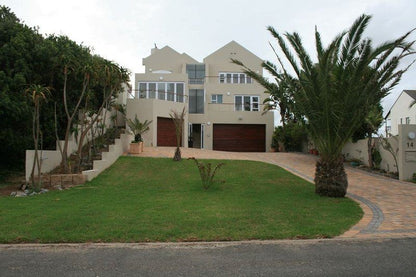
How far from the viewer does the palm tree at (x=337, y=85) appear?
9062mm

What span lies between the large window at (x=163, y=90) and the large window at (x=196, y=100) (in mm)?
2105

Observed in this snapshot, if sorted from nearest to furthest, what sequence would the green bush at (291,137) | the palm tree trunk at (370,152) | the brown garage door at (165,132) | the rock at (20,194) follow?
the rock at (20,194)
the palm tree trunk at (370,152)
the brown garage door at (165,132)
the green bush at (291,137)

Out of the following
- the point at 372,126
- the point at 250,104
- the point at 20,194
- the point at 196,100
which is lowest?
the point at 20,194

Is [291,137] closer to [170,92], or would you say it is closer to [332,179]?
[170,92]

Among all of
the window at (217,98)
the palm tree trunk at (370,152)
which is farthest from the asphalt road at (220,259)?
the window at (217,98)

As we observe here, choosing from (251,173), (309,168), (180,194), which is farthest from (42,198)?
(309,168)

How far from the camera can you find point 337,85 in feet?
30.8

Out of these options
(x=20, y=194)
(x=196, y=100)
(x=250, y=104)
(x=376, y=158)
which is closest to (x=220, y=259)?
(x=20, y=194)

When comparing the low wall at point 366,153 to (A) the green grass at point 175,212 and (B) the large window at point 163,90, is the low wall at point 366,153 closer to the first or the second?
(A) the green grass at point 175,212

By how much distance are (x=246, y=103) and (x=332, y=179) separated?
813 inches

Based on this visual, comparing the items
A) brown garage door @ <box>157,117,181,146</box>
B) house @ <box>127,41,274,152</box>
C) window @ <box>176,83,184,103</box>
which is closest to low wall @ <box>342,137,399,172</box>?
house @ <box>127,41,274,152</box>

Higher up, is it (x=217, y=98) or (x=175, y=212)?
(x=217, y=98)

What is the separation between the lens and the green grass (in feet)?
19.7

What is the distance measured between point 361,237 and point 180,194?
17.9ft
